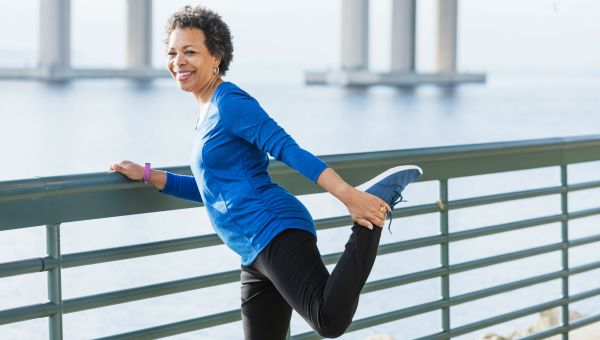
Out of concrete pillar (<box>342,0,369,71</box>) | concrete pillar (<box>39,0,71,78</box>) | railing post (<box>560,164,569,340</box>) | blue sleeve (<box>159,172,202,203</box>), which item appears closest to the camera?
blue sleeve (<box>159,172,202,203</box>)

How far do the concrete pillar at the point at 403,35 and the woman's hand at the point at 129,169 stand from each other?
178ft

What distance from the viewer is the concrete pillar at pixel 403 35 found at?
56188mm

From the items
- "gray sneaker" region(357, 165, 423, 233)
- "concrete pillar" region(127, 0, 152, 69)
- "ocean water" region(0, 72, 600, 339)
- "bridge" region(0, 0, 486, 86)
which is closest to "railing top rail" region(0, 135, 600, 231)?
"gray sneaker" region(357, 165, 423, 233)

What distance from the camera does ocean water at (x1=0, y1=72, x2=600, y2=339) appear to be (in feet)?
44.7

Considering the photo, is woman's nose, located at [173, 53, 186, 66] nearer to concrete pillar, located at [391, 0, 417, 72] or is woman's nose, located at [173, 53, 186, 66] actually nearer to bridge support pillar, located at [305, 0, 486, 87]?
bridge support pillar, located at [305, 0, 486, 87]

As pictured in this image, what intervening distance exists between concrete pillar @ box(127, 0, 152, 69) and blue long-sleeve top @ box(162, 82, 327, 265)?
55.3m

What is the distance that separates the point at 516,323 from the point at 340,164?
825 centimetres

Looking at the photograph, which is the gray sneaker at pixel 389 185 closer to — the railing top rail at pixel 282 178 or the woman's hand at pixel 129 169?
the railing top rail at pixel 282 178

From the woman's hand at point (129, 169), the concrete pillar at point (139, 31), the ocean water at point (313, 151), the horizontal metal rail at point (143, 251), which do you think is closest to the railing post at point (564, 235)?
the horizontal metal rail at point (143, 251)

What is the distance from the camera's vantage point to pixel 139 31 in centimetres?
5859

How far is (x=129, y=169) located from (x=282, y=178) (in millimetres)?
490

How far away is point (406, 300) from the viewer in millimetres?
13523

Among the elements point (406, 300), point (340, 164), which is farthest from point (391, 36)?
Result: point (340, 164)

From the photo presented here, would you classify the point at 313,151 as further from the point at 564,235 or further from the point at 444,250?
the point at 444,250
